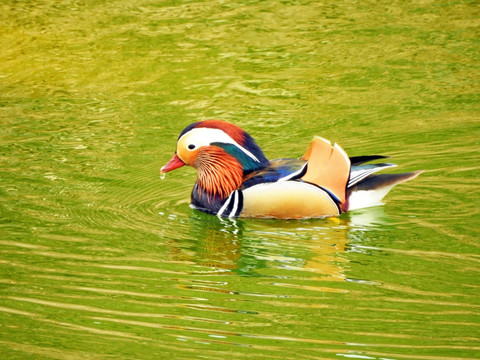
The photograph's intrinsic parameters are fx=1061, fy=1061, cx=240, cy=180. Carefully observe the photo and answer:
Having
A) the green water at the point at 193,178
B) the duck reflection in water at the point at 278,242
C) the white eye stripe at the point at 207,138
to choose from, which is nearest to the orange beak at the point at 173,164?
the white eye stripe at the point at 207,138

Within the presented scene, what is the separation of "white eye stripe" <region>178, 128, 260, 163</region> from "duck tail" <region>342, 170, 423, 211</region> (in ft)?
2.61

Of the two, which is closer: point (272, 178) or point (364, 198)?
point (272, 178)

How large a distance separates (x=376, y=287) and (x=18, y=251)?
2.57m

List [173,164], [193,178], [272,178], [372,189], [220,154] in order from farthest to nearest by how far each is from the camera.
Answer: [193,178]
[173,164]
[220,154]
[372,189]
[272,178]

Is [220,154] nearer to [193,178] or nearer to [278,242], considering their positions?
[193,178]

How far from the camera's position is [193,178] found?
9336 mm

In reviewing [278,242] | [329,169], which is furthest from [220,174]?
[278,242]

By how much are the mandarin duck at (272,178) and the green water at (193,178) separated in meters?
0.13

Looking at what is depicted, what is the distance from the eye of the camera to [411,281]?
6.67 m

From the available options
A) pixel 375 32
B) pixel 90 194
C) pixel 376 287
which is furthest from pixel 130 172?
pixel 375 32

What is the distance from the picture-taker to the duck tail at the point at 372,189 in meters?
8.13

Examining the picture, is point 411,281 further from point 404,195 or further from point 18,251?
point 18,251

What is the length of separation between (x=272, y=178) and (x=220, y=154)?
0.61 metres

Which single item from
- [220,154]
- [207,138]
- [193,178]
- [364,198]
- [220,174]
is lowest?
[193,178]
